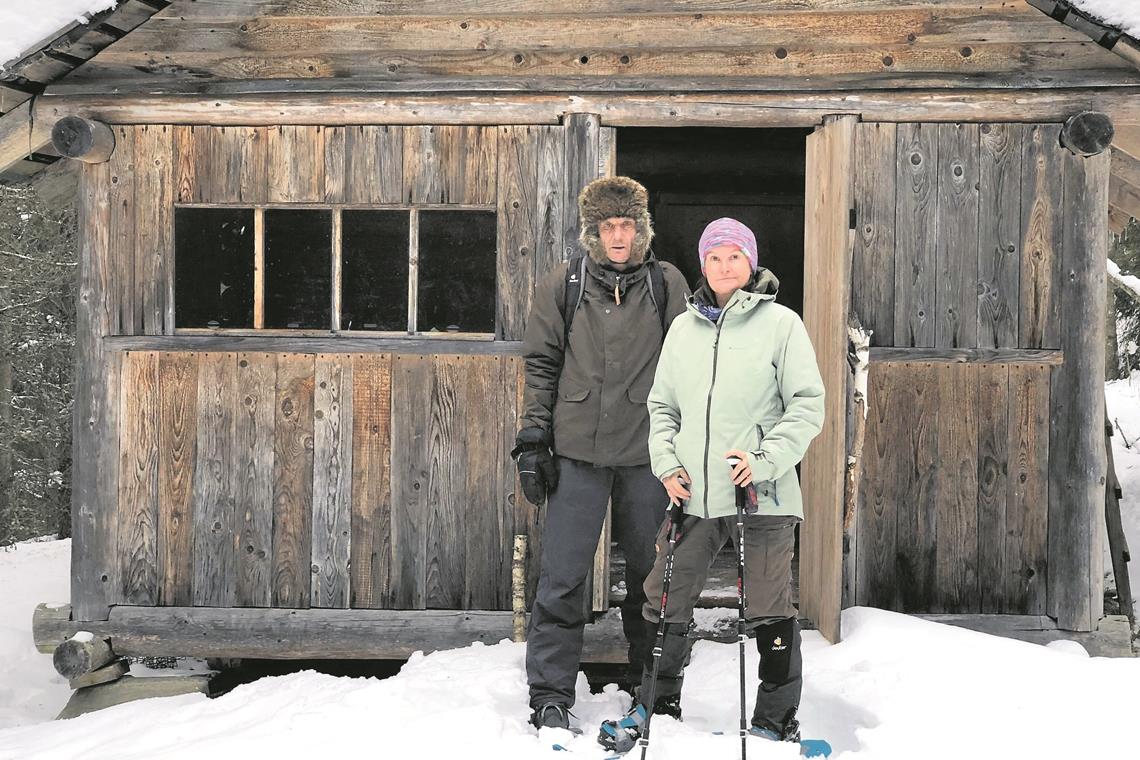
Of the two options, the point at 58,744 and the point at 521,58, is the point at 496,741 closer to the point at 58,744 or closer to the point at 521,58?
the point at 58,744

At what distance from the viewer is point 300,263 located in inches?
222

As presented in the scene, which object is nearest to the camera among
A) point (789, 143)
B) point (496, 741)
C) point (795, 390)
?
point (795, 390)

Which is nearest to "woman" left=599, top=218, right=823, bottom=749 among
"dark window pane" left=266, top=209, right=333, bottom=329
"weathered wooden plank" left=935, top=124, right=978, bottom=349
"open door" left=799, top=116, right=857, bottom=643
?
"open door" left=799, top=116, right=857, bottom=643

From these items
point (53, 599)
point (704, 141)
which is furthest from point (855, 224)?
point (53, 599)

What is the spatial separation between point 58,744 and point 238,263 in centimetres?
258

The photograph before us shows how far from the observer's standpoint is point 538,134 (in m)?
5.53

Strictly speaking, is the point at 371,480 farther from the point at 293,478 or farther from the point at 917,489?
the point at 917,489

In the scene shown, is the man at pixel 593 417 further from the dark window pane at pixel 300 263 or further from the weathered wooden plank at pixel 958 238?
the weathered wooden plank at pixel 958 238

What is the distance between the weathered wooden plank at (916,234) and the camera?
→ 5.43m

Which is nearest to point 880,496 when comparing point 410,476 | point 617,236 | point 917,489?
point 917,489

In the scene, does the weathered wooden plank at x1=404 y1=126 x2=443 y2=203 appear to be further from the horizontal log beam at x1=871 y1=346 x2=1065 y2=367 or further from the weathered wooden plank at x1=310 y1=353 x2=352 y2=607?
the horizontal log beam at x1=871 y1=346 x2=1065 y2=367

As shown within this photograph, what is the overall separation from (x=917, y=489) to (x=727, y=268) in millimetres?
2443

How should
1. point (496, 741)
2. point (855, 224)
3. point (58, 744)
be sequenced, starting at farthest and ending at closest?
point (855, 224) → point (58, 744) → point (496, 741)

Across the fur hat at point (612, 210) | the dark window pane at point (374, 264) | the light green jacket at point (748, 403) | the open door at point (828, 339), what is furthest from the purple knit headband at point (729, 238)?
the dark window pane at point (374, 264)
